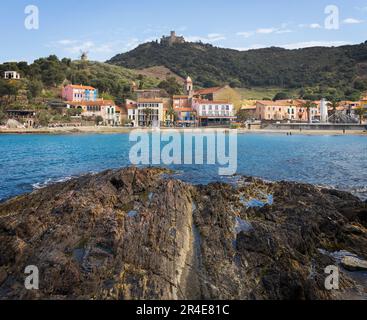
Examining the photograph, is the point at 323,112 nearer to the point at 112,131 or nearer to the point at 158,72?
the point at 112,131

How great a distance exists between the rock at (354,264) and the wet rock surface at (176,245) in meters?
0.24

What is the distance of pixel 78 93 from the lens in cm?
9812

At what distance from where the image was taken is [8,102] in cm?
8644

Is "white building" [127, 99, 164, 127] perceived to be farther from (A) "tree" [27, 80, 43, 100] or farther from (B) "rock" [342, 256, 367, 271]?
(B) "rock" [342, 256, 367, 271]

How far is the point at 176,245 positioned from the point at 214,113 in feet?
286

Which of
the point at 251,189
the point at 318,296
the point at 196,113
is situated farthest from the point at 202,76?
the point at 318,296

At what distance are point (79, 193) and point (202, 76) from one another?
518 ft

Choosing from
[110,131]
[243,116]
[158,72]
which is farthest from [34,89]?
[158,72]

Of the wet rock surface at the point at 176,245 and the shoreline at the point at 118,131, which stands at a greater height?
the shoreline at the point at 118,131

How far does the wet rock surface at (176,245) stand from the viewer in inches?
356

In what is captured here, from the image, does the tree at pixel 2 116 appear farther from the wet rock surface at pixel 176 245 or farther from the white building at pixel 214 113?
the wet rock surface at pixel 176 245

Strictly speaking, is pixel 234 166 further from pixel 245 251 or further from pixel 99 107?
pixel 99 107

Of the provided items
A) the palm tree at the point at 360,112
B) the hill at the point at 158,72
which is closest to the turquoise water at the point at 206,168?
the palm tree at the point at 360,112

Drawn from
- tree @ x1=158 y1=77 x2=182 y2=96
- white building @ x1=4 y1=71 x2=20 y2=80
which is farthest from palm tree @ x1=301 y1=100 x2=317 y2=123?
white building @ x1=4 y1=71 x2=20 y2=80
